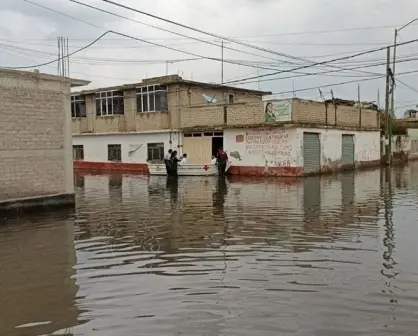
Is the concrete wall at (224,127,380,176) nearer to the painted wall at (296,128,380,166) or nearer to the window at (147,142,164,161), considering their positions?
the painted wall at (296,128,380,166)

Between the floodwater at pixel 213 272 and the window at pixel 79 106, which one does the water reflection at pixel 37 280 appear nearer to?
the floodwater at pixel 213 272

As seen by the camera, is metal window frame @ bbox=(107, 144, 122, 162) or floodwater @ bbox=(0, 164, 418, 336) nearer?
floodwater @ bbox=(0, 164, 418, 336)

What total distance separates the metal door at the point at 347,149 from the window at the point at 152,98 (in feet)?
37.8

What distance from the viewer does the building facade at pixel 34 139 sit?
45.7 feet

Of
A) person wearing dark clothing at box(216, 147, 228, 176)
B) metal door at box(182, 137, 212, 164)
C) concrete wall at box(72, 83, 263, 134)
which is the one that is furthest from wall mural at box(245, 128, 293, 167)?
metal door at box(182, 137, 212, 164)

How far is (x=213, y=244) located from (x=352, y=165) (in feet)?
83.4

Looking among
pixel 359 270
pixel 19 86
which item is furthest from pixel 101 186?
pixel 359 270

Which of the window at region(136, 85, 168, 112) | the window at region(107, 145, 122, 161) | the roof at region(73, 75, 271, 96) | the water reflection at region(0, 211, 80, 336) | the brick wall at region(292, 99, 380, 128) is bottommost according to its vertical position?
the water reflection at region(0, 211, 80, 336)

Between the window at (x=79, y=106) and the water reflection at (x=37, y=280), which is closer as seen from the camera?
the water reflection at (x=37, y=280)

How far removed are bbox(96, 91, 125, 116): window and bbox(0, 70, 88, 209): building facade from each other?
1950 centimetres

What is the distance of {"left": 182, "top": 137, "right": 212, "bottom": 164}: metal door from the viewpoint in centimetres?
3137

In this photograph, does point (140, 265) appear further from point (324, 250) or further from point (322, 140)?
point (322, 140)

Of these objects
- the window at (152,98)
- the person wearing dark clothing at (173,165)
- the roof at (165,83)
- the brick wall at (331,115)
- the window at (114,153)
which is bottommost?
the person wearing dark clothing at (173,165)

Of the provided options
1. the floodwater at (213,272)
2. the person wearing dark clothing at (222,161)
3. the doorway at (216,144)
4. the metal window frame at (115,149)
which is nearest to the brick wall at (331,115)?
the person wearing dark clothing at (222,161)
